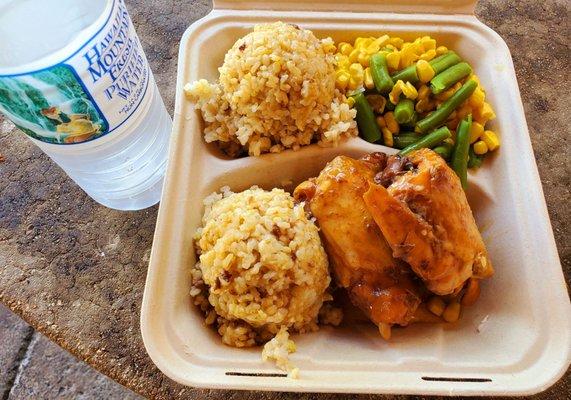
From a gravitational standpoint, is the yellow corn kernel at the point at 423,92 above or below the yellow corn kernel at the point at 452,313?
above

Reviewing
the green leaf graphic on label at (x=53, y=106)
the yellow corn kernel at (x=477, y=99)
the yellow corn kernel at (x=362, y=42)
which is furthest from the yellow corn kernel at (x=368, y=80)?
the green leaf graphic on label at (x=53, y=106)

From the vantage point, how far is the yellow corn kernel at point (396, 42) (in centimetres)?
203

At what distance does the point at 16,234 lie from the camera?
6.68 ft

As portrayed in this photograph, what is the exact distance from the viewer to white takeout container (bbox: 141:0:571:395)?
1.40 metres

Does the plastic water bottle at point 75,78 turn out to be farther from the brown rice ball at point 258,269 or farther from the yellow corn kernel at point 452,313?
the yellow corn kernel at point 452,313

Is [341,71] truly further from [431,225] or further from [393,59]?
[431,225]

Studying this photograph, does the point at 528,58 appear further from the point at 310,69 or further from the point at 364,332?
the point at 364,332

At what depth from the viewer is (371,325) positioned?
1.73 meters

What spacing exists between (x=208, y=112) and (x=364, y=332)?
98 cm

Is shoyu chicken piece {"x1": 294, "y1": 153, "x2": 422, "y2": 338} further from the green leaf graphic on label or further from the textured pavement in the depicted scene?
the green leaf graphic on label

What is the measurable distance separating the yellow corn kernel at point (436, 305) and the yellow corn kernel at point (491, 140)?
0.60 metres

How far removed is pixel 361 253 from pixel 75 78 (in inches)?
39.9

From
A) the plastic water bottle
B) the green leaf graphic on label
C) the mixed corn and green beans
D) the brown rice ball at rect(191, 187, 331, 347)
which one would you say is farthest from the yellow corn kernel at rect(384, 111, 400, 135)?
the green leaf graphic on label

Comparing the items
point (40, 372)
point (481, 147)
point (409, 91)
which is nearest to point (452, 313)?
point (481, 147)
